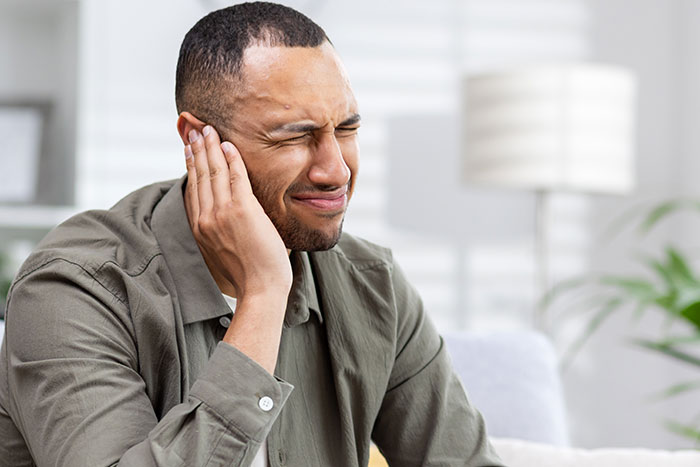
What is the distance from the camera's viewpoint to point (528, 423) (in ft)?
5.45

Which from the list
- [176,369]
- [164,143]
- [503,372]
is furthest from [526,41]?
[176,369]

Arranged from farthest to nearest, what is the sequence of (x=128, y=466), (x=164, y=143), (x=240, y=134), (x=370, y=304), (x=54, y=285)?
(x=164, y=143)
(x=370, y=304)
(x=240, y=134)
(x=54, y=285)
(x=128, y=466)

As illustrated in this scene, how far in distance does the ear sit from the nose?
0.16m

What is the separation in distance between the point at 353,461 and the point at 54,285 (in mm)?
450

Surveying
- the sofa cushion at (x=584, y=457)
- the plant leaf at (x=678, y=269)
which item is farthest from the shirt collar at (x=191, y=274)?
the plant leaf at (x=678, y=269)

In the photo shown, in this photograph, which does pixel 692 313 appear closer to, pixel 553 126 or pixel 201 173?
pixel 553 126

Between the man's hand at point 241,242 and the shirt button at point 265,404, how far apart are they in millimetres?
44

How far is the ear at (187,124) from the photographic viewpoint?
119cm

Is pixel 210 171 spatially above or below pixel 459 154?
above

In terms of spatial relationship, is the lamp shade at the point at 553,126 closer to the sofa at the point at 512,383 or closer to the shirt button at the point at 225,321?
the sofa at the point at 512,383

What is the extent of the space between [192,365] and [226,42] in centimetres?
41

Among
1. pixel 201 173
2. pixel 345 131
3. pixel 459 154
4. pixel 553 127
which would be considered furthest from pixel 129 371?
pixel 459 154

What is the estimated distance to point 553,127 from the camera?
8.48ft

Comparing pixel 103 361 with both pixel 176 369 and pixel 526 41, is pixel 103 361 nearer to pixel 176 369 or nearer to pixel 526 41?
pixel 176 369
